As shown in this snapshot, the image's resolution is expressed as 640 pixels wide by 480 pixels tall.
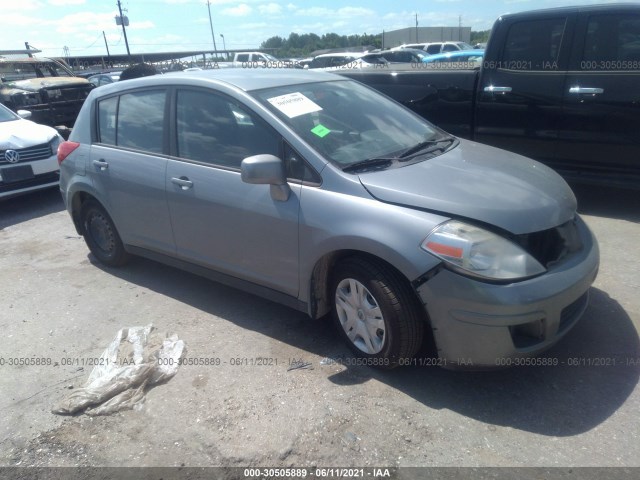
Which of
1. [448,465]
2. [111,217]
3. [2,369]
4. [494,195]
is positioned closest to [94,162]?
[111,217]

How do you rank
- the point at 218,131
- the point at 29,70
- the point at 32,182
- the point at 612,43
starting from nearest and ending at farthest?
the point at 218,131, the point at 612,43, the point at 32,182, the point at 29,70

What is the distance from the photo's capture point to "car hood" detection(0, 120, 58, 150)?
6.87 metres

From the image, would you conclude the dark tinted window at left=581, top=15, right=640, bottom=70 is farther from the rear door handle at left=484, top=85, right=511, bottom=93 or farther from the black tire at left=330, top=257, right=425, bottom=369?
the black tire at left=330, top=257, right=425, bottom=369

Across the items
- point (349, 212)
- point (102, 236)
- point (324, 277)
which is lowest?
point (102, 236)

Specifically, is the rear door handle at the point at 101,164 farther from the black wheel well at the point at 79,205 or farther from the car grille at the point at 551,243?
the car grille at the point at 551,243

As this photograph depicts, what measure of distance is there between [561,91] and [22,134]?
6808mm

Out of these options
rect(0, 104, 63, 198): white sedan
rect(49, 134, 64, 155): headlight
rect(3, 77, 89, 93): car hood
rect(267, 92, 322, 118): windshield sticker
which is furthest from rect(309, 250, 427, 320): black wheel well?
rect(3, 77, 89, 93): car hood

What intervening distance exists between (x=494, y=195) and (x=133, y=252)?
3.12 metres

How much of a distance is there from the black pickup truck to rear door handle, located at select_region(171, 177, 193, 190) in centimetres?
370

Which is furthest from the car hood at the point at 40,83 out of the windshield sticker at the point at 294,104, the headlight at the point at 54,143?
the windshield sticker at the point at 294,104

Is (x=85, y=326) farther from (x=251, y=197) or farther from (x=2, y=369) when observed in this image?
(x=251, y=197)

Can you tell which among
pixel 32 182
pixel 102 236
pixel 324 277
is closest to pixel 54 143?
pixel 32 182

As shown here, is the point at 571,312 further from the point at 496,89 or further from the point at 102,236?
the point at 102,236

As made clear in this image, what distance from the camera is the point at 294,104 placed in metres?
3.47
